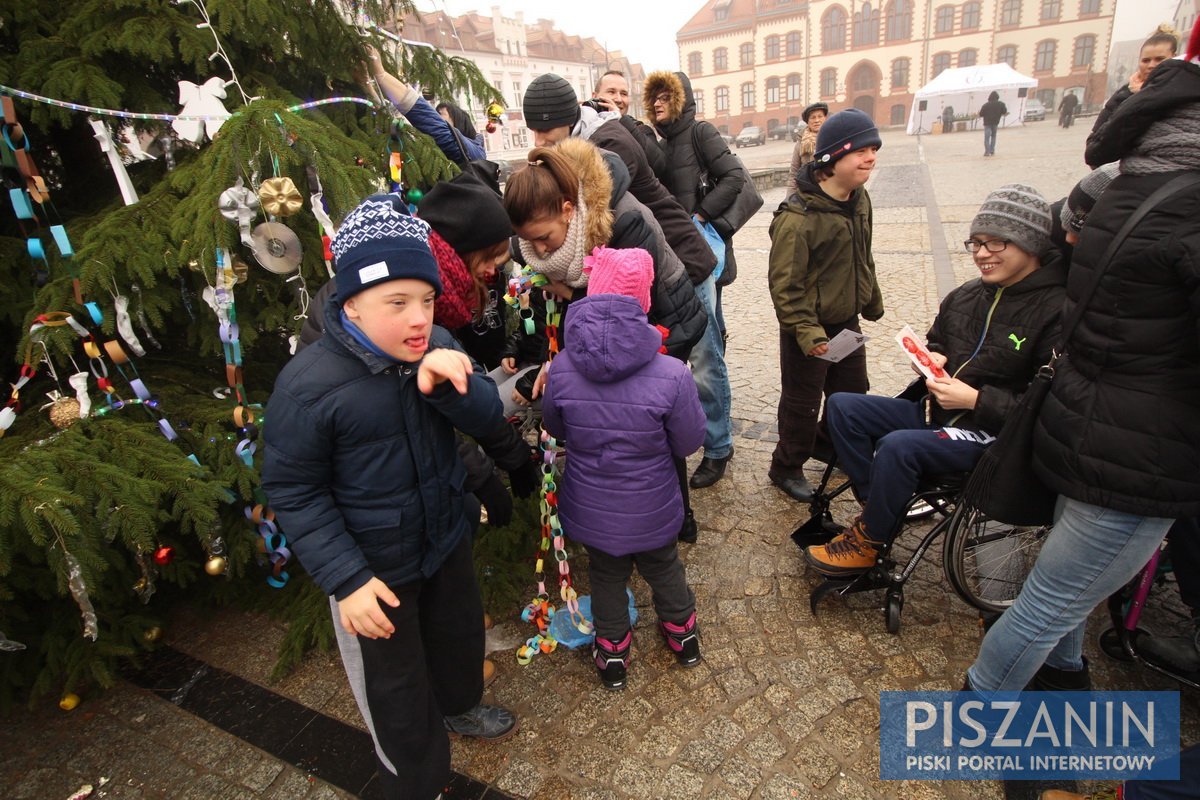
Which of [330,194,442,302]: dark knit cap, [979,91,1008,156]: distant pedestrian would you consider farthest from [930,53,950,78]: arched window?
[330,194,442,302]: dark knit cap

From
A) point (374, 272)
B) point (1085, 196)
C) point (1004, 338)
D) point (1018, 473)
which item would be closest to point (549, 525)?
point (374, 272)

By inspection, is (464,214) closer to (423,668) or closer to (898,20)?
(423,668)

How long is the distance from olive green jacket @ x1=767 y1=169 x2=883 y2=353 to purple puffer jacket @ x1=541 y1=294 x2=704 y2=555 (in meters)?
1.32

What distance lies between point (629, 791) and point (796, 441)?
2.16 metres

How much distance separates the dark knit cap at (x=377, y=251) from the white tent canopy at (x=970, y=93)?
33682mm

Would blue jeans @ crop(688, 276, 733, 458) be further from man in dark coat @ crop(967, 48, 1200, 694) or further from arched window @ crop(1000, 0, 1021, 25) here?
arched window @ crop(1000, 0, 1021, 25)

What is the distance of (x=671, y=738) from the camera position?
7.73 ft

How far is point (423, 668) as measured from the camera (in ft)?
6.48

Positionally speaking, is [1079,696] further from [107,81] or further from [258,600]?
[107,81]

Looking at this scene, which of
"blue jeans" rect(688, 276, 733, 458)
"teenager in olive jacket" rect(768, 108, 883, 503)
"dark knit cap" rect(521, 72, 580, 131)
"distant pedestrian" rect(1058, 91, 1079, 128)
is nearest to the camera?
"teenager in olive jacket" rect(768, 108, 883, 503)

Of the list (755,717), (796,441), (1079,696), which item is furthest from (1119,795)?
(796,441)

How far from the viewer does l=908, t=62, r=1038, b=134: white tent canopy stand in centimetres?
2858

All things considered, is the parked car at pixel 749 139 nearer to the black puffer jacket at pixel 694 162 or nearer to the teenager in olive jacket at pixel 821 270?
the black puffer jacket at pixel 694 162

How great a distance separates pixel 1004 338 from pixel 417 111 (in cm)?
283
